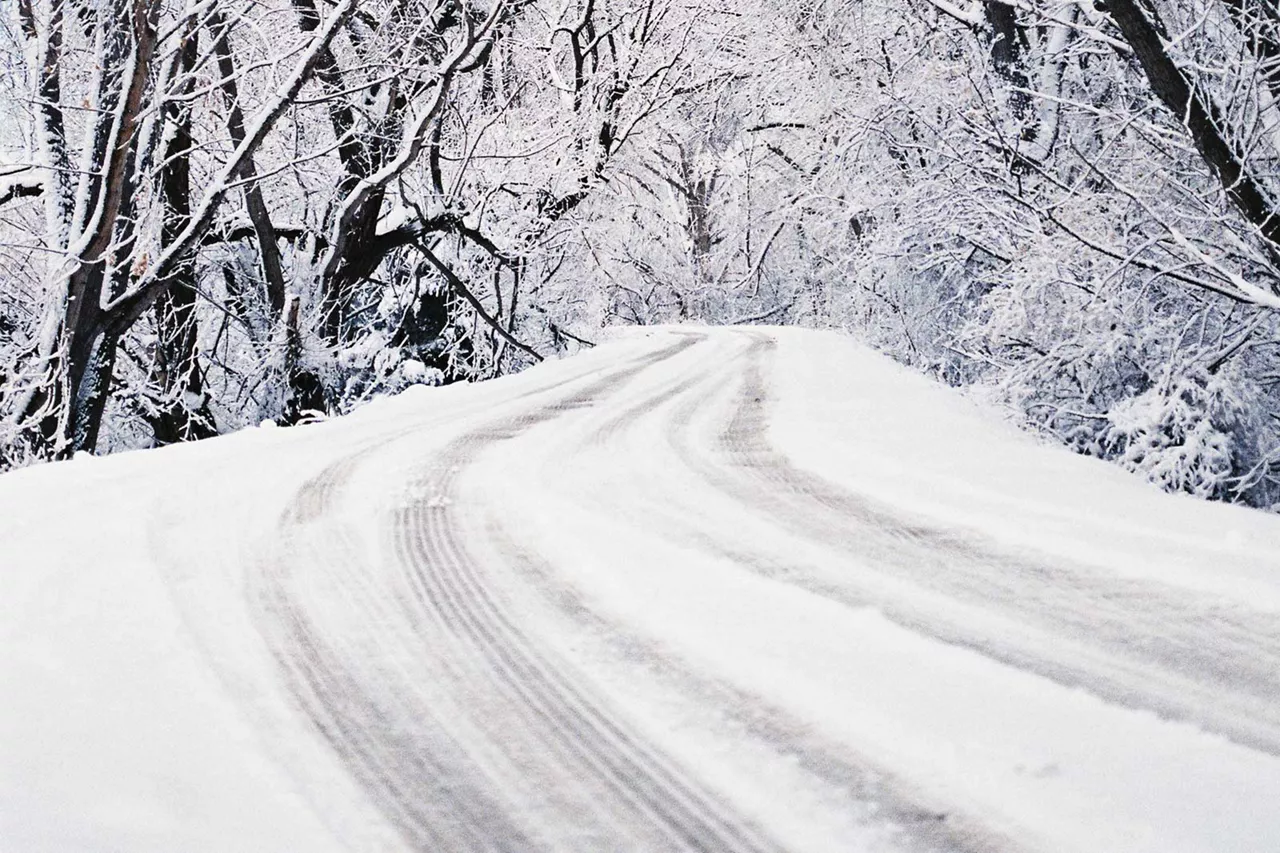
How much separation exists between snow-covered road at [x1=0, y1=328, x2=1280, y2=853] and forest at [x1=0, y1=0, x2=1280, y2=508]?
312cm

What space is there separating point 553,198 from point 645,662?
40.0ft

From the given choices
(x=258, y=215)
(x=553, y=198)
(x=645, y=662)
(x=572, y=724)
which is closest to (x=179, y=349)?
(x=258, y=215)

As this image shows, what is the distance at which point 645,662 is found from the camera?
7.57 feet

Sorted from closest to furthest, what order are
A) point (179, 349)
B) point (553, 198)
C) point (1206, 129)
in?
point (1206, 129) < point (179, 349) < point (553, 198)

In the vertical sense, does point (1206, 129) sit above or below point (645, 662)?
above

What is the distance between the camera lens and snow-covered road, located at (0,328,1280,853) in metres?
1.68

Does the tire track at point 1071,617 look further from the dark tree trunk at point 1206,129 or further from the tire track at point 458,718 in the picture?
the dark tree trunk at point 1206,129

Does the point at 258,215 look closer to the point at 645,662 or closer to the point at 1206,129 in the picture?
the point at 1206,129

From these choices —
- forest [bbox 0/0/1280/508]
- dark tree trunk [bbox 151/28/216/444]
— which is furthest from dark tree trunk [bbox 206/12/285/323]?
dark tree trunk [bbox 151/28/216/444]

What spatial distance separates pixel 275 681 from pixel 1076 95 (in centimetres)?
938

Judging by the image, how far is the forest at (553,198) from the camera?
21.1ft

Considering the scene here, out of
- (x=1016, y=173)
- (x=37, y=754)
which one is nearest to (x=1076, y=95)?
(x=1016, y=173)

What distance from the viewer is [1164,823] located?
1.59 metres

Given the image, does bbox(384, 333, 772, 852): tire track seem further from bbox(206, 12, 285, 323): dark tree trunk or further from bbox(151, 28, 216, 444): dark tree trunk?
bbox(206, 12, 285, 323): dark tree trunk
